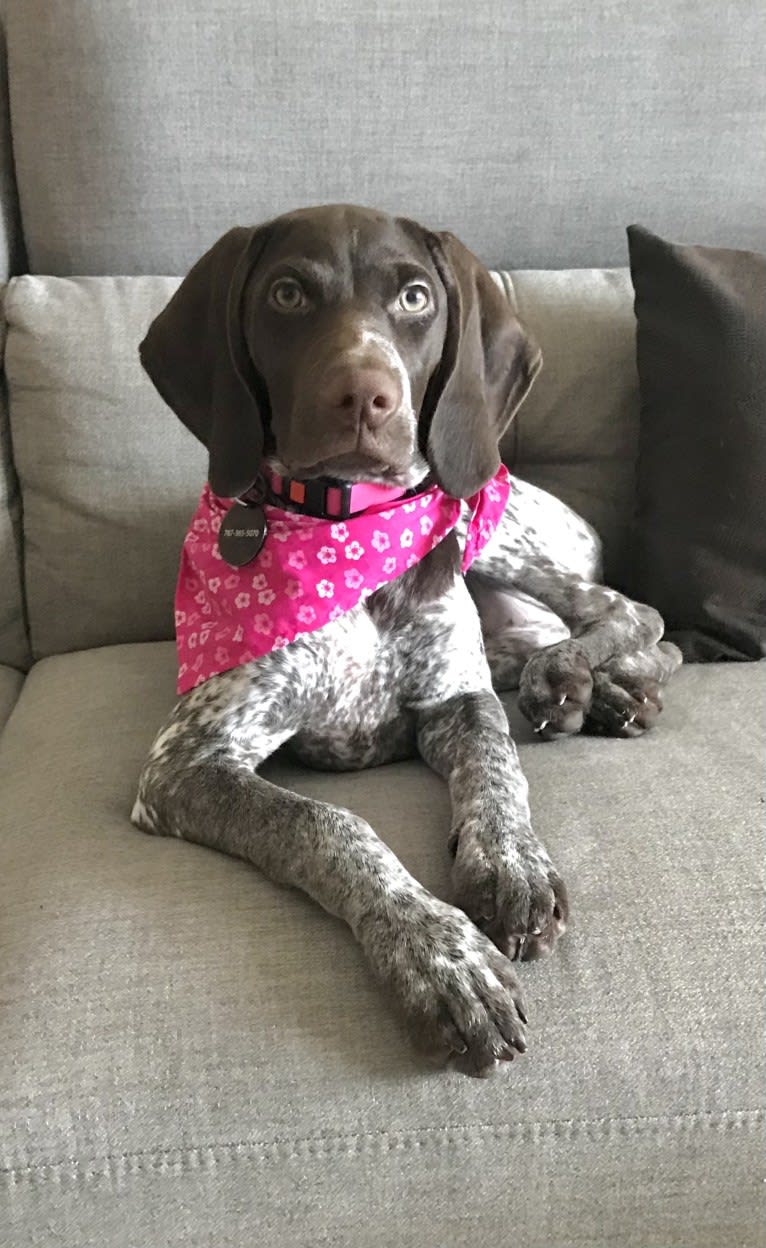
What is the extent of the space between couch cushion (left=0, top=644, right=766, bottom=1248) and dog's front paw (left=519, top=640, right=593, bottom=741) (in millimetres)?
487

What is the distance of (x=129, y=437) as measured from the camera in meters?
2.44

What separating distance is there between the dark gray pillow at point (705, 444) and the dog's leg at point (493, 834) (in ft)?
2.03

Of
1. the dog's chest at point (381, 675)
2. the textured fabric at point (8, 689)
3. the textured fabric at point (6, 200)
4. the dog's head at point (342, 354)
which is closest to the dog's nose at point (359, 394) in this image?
the dog's head at point (342, 354)

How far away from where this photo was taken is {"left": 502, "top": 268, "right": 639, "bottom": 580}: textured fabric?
8.25 feet

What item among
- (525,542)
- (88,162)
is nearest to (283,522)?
(525,542)

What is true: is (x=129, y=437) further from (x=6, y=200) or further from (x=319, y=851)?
(x=319, y=851)

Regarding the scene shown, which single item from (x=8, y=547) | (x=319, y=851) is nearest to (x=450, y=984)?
(x=319, y=851)

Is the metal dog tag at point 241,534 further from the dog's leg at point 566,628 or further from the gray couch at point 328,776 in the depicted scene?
the dog's leg at point 566,628

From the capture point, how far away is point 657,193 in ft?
8.85

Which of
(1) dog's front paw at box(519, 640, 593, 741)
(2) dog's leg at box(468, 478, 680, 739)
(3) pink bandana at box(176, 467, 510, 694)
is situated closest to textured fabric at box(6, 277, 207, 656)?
(3) pink bandana at box(176, 467, 510, 694)

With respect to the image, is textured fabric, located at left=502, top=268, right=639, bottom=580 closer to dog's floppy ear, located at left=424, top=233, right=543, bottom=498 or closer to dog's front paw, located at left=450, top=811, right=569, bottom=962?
dog's floppy ear, located at left=424, top=233, right=543, bottom=498

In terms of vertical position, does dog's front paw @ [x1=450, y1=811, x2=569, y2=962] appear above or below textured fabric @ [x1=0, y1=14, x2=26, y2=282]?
below

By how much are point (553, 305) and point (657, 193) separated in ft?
1.55

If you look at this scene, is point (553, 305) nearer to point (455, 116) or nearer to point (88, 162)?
point (455, 116)
